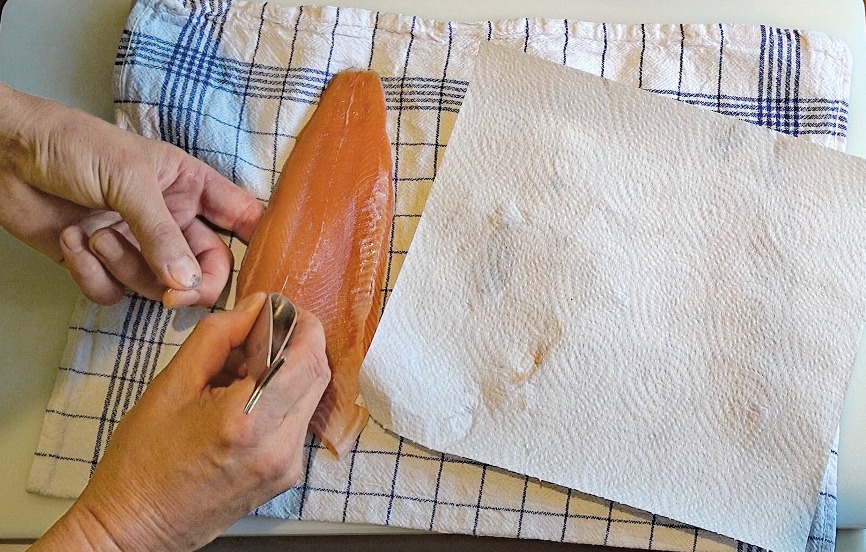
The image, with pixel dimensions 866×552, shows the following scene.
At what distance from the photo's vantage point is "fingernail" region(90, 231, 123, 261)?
0.92m

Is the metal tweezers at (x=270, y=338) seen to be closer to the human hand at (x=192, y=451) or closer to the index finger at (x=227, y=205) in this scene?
the human hand at (x=192, y=451)

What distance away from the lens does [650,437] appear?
919 millimetres

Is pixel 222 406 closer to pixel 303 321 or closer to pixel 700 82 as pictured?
pixel 303 321

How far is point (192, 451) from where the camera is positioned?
74 cm

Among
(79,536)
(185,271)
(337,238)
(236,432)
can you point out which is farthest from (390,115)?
(79,536)

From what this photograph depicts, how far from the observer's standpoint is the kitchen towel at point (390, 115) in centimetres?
94

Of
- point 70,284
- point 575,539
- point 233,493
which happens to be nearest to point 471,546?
point 575,539

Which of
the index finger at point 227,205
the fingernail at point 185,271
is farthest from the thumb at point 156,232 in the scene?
the index finger at point 227,205

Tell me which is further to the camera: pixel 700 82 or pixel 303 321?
pixel 700 82

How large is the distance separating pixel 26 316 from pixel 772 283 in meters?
1.00

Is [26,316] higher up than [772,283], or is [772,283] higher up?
[772,283]

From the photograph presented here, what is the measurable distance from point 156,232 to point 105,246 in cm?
9

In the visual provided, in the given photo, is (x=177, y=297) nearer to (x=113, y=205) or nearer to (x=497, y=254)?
(x=113, y=205)

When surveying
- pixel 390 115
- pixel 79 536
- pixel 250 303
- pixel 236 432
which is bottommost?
pixel 79 536
